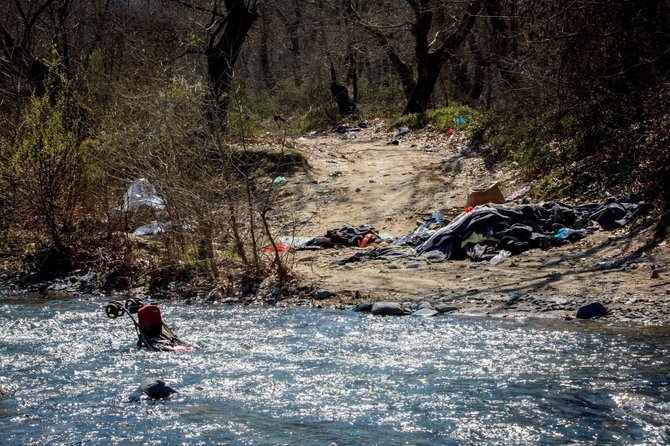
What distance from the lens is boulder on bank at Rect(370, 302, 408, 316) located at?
9.38m

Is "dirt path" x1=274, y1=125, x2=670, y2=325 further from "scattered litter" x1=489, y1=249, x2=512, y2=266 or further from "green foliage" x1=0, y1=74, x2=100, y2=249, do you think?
"green foliage" x1=0, y1=74, x2=100, y2=249

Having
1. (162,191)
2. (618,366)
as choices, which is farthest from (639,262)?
(162,191)

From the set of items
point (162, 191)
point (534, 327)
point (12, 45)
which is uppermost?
point (12, 45)

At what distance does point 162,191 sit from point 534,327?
484 centimetres

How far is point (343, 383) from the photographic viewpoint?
266 inches

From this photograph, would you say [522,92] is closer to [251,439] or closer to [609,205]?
[609,205]

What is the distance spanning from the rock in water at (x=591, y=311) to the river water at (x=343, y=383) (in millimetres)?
258

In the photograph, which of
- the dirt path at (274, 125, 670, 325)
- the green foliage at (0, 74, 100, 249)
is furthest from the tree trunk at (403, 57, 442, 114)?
the green foliage at (0, 74, 100, 249)

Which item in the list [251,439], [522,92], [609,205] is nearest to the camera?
[251,439]

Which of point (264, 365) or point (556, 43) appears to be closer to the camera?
point (264, 365)

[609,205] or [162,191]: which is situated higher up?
[162,191]

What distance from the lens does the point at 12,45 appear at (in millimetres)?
17953

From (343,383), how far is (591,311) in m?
3.05

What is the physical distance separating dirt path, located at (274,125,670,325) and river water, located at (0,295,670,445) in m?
0.72
